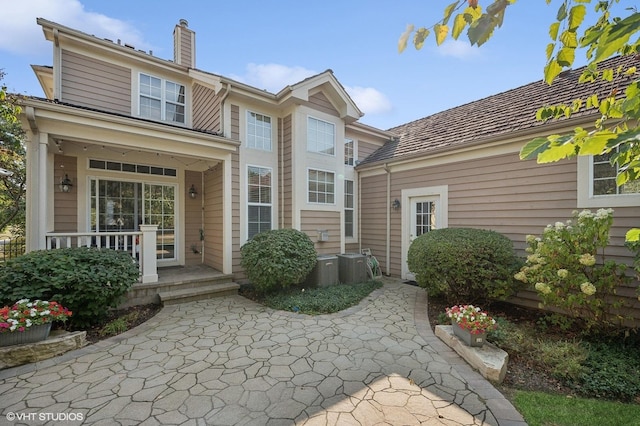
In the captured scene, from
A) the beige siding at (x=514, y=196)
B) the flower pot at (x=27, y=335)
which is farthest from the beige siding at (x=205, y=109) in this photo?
the beige siding at (x=514, y=196)

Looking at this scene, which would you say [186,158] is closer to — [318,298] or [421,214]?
[318,298]

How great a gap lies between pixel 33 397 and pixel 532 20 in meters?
5.80

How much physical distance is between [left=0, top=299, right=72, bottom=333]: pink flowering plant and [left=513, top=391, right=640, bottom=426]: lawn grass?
5.58m

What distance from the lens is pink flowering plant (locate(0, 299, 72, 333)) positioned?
133 inches

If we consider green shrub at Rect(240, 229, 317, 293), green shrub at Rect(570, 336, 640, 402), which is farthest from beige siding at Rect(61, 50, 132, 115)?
green shrub at Rect(570, 336, 640, 402)

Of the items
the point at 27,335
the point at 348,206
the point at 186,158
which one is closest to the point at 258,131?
the point at 186,158

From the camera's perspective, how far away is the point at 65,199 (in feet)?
20.8

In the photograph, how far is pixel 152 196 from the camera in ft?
24.6

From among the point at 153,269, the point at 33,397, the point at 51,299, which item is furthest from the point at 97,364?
the point at 153,269

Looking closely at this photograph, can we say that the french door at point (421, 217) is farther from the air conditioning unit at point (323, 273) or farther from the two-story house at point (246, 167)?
the air conditioning unit at point (323, 273)

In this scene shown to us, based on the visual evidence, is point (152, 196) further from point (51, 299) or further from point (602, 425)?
point (602, 425)

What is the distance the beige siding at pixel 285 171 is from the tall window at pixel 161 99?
10.1 ft

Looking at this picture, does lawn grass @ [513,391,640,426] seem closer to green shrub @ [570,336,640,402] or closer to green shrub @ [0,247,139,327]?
green shrub @ [570,336,640,402]

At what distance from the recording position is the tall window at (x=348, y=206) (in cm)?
925
